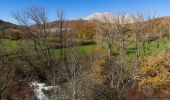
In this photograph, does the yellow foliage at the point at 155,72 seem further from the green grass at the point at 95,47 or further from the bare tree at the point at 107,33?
the bare tree at the point at 107,33

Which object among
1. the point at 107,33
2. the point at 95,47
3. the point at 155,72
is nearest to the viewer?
the point at 155,72

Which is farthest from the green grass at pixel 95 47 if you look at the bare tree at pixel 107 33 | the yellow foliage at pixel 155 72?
the yellow foliage at pixel 155 72

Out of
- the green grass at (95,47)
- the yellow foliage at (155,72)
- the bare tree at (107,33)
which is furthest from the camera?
the bare tree at (107,33)

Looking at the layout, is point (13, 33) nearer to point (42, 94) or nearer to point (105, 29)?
point (105, 29)

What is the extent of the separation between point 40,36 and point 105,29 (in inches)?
424

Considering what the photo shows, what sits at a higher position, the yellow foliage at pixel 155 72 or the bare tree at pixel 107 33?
the bare tree at pixel 107 33

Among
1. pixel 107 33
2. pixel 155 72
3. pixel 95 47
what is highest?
pixel 107 33

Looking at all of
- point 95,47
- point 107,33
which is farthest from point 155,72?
point 95,47

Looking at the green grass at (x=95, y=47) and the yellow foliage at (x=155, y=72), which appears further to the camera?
the green grass at (x=95, y=47)

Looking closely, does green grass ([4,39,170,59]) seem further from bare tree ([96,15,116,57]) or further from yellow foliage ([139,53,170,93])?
yellow foliage ([139,53,170,93])

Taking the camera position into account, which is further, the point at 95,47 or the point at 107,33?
the point at 95,47

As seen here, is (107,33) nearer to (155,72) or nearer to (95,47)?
(95,47)

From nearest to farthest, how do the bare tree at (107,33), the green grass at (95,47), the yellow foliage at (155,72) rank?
1. the yellow foliage at (155,72)
2. the green grass at (95,47)
3. the bare tree at (107,33)

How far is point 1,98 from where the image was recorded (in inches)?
1099
